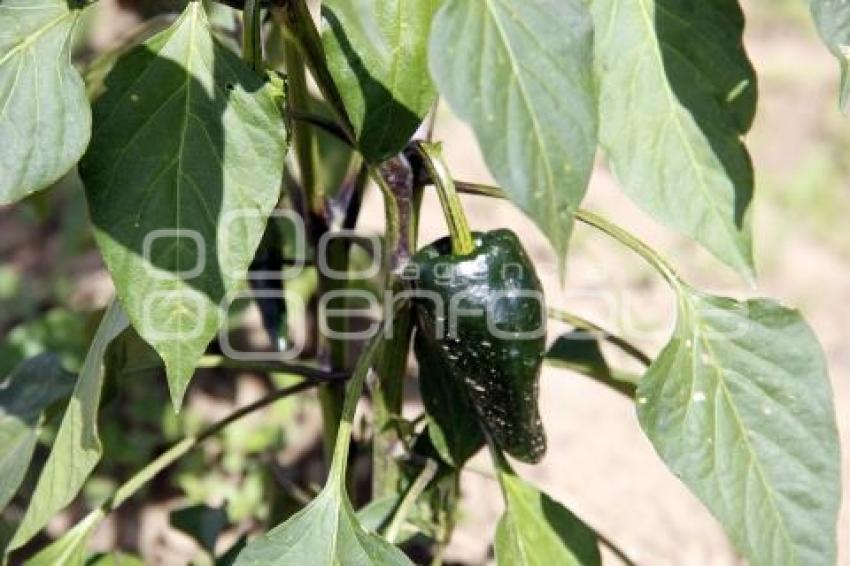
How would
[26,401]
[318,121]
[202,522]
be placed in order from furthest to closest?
→ [202,522] → [26,401] → [318,121]

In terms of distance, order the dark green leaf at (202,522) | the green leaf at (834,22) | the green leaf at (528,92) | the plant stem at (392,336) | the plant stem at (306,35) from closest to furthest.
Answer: the green leaf at (528,92) → the green leaf at (834,22) → the plant stem at (306,35) → the plant stem at (392,336) → the dark green leaf at (202,522)

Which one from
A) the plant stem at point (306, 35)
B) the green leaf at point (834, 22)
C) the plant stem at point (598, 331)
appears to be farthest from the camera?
the plant stem at point (598, 331)

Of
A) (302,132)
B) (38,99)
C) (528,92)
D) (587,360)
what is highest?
(528,92)

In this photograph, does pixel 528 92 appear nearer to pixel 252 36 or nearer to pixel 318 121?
pixel 252 36

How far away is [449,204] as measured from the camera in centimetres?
97

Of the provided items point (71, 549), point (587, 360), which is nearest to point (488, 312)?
point (587, 360)

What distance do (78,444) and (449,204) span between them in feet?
1.10

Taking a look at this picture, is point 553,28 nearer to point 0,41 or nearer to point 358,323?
point 0,41

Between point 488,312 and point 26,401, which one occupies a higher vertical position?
point 488,312

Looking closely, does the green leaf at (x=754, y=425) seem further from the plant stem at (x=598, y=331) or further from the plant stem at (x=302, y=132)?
the plant stem at (x=302, y=132)

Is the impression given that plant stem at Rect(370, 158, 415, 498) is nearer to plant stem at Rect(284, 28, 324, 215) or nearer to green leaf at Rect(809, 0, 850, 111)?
plant stem at Rect(284, 28, 324, 215)

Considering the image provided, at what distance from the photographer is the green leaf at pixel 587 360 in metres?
1.21

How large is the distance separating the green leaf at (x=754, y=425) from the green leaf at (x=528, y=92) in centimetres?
27

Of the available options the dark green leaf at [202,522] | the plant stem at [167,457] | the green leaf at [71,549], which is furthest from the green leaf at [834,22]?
the dark green leaf at [202,522]
